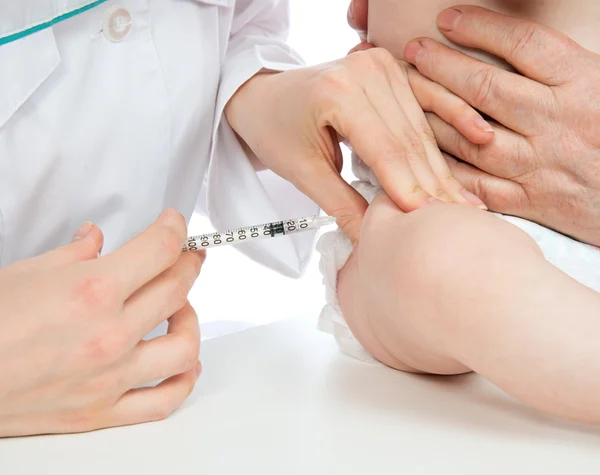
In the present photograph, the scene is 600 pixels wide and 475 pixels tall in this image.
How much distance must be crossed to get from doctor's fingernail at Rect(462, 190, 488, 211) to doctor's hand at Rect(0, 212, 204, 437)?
0.32m

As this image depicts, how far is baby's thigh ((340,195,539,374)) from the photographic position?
2.09 ft

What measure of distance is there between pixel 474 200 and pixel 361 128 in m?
Result: 0.15

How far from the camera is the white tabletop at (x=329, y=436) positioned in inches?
23.2

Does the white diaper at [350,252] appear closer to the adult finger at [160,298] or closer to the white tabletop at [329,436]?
the white tabletop at [329,436]

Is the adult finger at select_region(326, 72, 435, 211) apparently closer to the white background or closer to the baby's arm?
the baby's arm

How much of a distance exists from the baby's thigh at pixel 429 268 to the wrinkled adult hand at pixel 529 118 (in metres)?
0.15

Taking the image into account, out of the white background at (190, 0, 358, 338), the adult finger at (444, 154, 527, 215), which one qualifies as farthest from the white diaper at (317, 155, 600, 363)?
the white background at (190, 0, 358, 338)

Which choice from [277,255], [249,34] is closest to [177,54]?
[249,34]

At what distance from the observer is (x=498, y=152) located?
2.77 feet

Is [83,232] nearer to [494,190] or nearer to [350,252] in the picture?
[350,252]

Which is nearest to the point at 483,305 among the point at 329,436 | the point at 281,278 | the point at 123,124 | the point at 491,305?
the point at 491,305

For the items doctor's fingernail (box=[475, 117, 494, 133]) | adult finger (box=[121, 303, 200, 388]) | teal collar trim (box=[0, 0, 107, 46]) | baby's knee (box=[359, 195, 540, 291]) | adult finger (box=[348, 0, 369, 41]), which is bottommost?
adult finger (box=[121, 303, 200, 388])

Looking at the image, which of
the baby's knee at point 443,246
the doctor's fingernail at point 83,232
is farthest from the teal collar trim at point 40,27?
the baby's knee at point 443,246

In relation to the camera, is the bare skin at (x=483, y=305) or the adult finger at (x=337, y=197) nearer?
the bare skin at (x=483, y=305)
